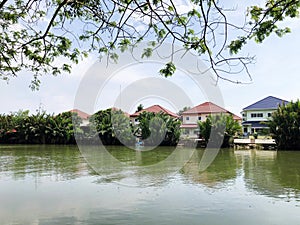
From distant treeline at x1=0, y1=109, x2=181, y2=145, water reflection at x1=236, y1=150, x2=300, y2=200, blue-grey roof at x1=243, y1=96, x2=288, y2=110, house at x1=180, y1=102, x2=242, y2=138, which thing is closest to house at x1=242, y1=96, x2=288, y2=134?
blue-grey roof at x1=243, y1=96, x2=288, y2=110

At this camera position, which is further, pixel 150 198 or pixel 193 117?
pixel 193 117

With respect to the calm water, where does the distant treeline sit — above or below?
above

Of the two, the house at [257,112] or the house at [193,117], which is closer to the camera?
the house at [193,117]

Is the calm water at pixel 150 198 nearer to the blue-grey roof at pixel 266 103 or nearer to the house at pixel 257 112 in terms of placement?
the house at pixel 257 112

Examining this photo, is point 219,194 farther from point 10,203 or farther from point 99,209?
point 10,203

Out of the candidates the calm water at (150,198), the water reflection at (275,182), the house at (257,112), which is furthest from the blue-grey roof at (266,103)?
the calm water at (150,198)

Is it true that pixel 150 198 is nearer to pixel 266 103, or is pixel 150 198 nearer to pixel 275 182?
pixel 275 182

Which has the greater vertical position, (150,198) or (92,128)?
(92,128)

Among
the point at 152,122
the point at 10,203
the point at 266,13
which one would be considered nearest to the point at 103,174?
the point at 10,203

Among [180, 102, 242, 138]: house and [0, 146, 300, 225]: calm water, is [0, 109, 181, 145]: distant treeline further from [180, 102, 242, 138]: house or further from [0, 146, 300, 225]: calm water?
[0, 146, 300, 225]: calm water

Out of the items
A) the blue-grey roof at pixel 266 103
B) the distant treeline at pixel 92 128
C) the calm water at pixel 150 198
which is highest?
the blue-grey roof at pixel 266 103

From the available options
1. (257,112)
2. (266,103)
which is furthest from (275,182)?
(266,103)

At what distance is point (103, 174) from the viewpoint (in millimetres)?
8016

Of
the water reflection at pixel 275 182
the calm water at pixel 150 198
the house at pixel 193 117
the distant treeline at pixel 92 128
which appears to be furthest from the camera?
the house at pixel 193 117
